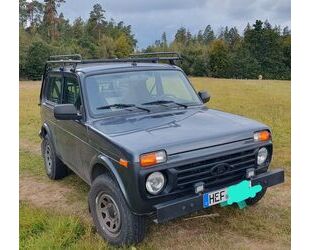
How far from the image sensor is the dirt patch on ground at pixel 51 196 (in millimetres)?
5328

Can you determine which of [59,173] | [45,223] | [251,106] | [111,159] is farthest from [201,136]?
[251,106]

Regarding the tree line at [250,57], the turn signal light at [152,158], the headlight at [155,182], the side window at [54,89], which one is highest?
the tree line at [250,57]

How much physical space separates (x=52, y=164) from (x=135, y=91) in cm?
242

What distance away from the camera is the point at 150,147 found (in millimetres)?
3613

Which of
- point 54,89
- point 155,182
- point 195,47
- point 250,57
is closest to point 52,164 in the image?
point 54,89

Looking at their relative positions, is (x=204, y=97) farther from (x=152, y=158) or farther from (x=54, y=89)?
(x=54, y=89)

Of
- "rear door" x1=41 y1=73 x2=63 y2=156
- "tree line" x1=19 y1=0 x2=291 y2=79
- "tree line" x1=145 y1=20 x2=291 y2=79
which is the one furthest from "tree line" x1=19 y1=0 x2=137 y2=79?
"rear door" x1=41 y1=73 x2=63 y2=156

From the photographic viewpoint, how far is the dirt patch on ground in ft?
17.5

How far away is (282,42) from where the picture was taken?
220 ft

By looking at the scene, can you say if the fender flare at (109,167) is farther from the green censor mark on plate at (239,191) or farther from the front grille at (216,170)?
the green censor mark on plate at (239,191)

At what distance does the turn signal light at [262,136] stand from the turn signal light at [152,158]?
1.19m

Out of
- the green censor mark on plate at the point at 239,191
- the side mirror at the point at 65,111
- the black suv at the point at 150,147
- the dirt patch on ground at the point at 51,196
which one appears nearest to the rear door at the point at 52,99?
the black suv at the point at 150,147

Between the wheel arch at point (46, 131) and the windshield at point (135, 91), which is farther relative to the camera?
the wheel arch at point (46, 131)

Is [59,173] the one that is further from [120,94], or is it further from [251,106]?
[251,106]
